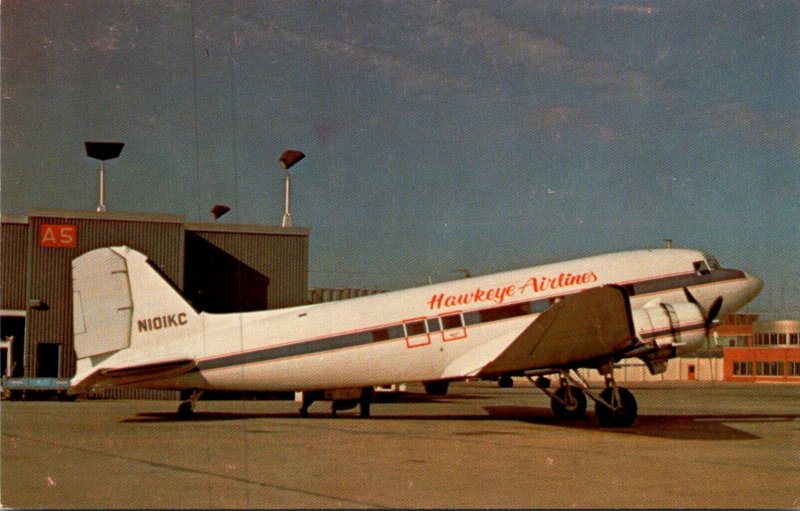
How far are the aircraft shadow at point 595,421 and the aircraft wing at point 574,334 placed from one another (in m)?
1.47

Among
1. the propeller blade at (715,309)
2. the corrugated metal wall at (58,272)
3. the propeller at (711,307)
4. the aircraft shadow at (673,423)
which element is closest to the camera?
the aircraft shadow at (673,423)

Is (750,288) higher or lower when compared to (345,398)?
higher

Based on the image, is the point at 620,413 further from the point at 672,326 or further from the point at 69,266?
the point at 69,266

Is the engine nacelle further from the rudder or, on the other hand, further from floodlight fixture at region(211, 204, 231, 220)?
floodlight fixture at region(211, 204, 231, 220)

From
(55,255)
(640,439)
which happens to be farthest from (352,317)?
(55,255)

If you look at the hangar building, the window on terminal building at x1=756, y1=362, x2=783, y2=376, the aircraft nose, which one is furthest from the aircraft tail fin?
the window on terminal building at x1=756, y1=362, x2=783, y2=376

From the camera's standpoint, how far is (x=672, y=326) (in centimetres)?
1614

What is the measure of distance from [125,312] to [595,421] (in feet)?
33.8

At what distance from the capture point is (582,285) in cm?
1753

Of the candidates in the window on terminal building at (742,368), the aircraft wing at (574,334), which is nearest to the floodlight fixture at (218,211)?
the aircraft wing at (574,334)

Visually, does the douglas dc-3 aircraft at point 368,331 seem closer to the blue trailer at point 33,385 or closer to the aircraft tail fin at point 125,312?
the aircraft tail fin at point 125,312

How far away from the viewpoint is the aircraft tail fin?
16.9 metres

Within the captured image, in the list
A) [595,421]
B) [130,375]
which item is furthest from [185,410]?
[595,421]

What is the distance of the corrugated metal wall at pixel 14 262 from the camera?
33094 mm
